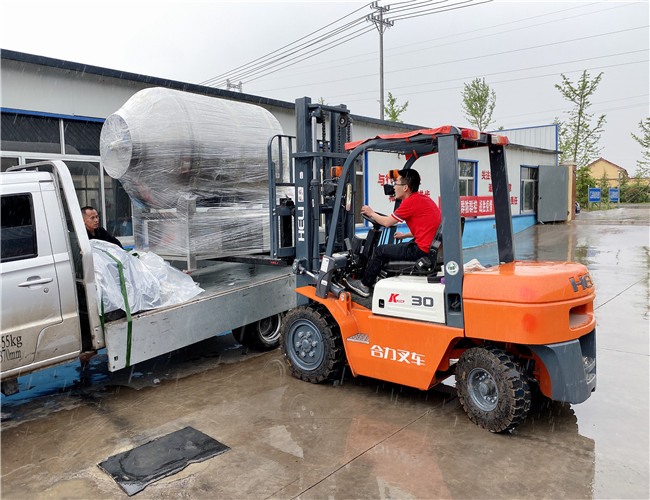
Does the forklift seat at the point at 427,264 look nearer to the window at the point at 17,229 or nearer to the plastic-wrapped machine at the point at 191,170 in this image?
the plastic-wrapped machine at the point at 191,170

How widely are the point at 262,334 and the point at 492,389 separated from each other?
3064mm

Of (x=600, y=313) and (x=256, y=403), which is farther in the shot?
(x=600, y=313)

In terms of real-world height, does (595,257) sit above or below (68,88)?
below

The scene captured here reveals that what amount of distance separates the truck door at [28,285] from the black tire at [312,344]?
2007 mm

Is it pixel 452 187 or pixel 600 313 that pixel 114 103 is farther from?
pixel 600 313

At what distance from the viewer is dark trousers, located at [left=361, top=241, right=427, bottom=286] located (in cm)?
481

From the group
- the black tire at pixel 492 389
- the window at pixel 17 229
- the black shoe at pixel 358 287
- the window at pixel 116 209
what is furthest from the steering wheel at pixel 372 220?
the window at pixel 116 209

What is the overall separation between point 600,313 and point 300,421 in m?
5.48

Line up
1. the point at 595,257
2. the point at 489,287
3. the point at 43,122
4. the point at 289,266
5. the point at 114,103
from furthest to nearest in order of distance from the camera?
1. the point at 595,257
2. the point at 114,103
3. the point at 43,122
4. the point at 289,266
5. the point at 489,287

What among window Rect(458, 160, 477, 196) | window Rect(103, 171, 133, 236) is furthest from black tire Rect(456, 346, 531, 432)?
window Rect(458, 160, 477, 196)

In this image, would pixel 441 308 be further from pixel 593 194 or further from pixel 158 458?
pixel 593 194

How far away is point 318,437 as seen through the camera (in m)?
4.13

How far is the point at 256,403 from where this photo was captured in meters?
4.82

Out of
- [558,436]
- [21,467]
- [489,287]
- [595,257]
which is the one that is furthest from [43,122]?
[595,257]
